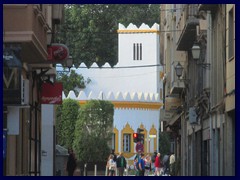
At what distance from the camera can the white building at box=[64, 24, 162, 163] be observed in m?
33.9

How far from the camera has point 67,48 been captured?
29.2m

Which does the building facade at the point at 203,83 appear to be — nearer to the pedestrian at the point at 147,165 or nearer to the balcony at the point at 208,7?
the balcony at the point at 208,7

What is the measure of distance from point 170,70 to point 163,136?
10.2 feet

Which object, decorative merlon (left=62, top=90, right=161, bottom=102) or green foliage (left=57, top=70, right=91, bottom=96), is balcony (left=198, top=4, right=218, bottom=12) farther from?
decorative merlon (left=62, top=90, right=161, bottom=102)

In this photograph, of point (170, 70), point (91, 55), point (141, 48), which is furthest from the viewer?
point (170, 70)

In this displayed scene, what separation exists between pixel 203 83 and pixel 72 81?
11.8ft

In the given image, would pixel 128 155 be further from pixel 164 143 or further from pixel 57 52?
pixel 164 143

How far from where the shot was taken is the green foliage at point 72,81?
3238cm

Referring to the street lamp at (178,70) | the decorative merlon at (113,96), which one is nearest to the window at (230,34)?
the decorative merlon at (113,96)

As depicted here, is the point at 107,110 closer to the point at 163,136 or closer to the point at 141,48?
the point at 141,48

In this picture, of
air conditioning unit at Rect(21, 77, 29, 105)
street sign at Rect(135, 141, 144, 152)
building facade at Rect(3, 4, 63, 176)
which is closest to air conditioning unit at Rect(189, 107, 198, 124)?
street sign at Rect(135, 141, 144, 152)

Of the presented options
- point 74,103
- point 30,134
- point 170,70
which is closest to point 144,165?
point 30,134

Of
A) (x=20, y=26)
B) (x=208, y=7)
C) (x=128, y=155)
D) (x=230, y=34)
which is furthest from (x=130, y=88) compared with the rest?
(x=20, y=26)

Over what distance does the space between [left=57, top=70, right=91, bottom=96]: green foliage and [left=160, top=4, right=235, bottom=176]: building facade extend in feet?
9.79
